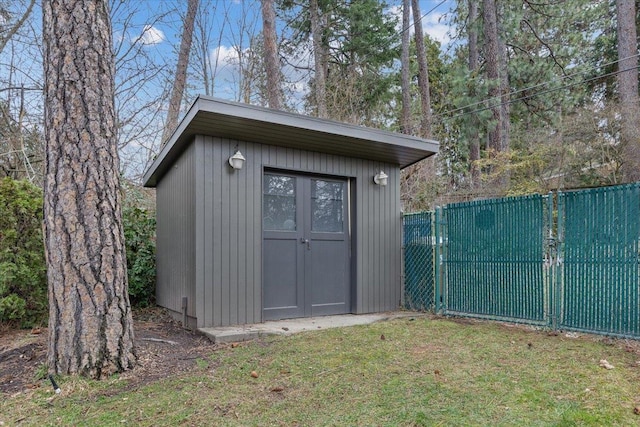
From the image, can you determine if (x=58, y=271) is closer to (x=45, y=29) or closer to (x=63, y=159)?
(x=63, y=159)

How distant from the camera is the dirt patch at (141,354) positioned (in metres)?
2.82

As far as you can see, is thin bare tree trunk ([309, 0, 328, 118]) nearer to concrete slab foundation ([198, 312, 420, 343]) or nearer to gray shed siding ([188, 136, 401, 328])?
gray shed siding ([188, 136, 401, 328])

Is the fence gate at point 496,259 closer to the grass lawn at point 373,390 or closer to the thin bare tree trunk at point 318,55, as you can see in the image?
the grass lawn at point 373,390

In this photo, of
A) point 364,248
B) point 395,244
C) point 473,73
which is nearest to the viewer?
point 364,248

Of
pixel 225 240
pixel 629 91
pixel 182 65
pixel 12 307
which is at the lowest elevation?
pixel 12 307

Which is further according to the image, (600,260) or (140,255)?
(140,255)

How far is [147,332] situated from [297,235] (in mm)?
2008

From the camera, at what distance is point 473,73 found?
1125cm

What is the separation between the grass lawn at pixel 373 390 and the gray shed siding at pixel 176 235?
146cm

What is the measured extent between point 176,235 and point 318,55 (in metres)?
7.67

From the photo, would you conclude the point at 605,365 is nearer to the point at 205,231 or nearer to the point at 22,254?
the point at 205,231

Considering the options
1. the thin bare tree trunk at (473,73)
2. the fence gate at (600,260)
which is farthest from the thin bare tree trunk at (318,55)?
the fence gate at (600,260)

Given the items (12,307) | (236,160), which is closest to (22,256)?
(12,307)

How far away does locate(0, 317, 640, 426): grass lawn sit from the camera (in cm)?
221
